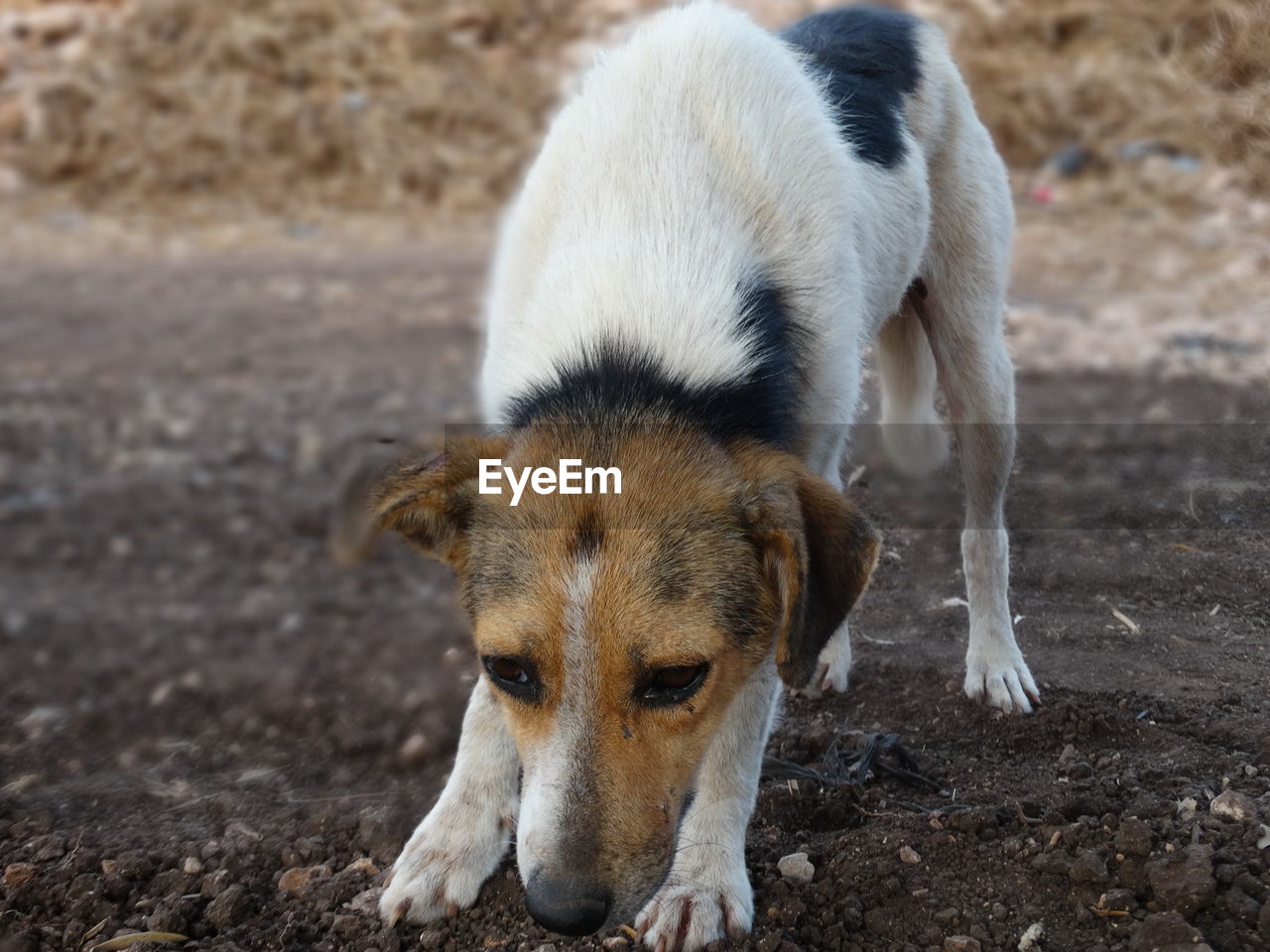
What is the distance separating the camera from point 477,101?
1616 centimetres

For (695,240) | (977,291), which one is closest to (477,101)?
(977,291)

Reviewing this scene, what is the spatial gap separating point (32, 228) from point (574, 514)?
1193cm

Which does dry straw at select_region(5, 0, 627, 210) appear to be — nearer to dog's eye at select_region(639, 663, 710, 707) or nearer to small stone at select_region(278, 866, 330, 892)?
small stone at select_region(278, 866, 330, 892)

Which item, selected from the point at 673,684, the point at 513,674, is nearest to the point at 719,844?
the point at 673,684

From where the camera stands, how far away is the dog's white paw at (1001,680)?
3.68 metres

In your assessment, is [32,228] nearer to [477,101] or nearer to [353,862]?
[477,101]

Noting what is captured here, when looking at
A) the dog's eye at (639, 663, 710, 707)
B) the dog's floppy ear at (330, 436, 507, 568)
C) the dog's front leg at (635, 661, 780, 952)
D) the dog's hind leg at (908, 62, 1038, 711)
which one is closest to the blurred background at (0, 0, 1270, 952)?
the dog's front leg at (635, 661, 780, 952)

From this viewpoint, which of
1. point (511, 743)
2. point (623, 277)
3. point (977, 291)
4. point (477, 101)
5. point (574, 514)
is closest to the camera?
point (574, 514)

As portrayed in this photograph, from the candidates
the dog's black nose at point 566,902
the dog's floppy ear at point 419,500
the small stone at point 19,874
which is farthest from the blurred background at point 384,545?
the dog's floppy ear at point 419,500

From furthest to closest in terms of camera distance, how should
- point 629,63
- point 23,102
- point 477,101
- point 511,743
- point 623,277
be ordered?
1. point 477,101
2. point 23,102
3. point 629,63
4. point 511,743
5. point 623,277

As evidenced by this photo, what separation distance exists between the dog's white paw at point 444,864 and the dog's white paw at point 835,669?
1.23 meters

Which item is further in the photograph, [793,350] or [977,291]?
[977,291]

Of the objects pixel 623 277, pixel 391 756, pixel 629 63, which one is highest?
pixel 629 63
